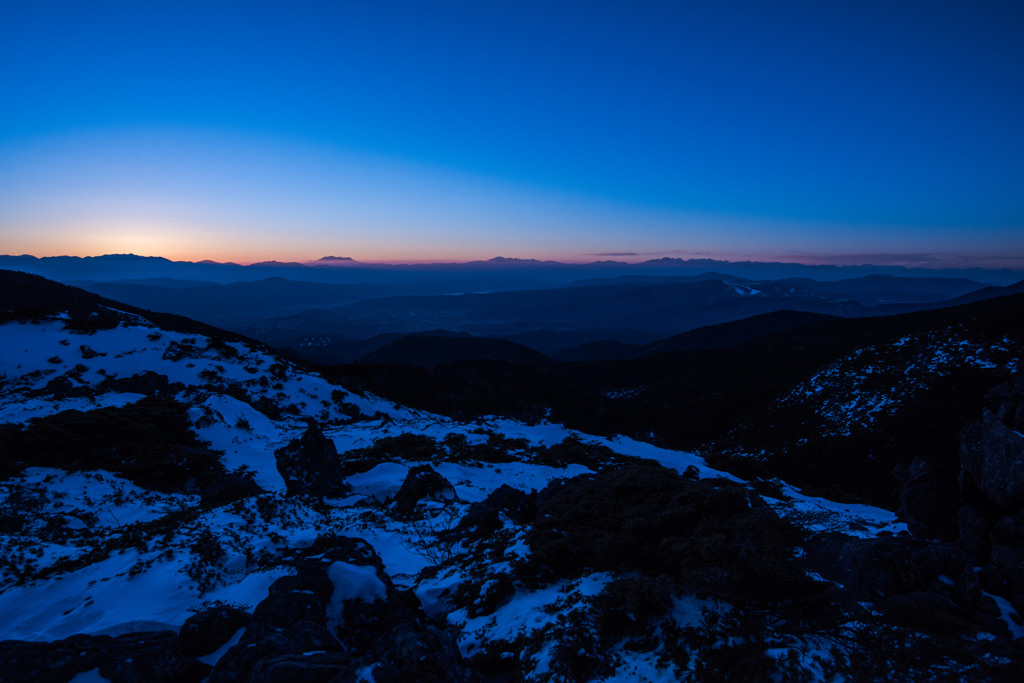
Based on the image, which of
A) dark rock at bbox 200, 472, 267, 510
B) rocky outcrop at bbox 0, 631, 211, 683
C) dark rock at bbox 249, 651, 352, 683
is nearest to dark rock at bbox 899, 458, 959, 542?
dark rock at bbox 249, 651, 352, 683

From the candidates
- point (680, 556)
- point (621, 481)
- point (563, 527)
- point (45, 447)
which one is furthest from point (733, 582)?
point (45, 447)

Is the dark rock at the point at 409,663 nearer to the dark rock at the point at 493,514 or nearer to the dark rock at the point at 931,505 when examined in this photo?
the dark rock at the point at 493,514

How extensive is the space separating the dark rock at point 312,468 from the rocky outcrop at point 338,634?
26.3 feet

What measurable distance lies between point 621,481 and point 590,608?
6.58m

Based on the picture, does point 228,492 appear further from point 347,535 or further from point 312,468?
point 347,535

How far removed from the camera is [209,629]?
24.8ft

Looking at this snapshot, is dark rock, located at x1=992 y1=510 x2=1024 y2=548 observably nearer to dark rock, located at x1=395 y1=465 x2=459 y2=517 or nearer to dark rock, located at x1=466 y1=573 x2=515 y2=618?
dark rock, located at x1=466 y1=573 x2=515 y2=618

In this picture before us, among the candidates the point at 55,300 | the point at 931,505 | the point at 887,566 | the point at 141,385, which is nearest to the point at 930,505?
the point at 931,505

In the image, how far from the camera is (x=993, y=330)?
49125 mm

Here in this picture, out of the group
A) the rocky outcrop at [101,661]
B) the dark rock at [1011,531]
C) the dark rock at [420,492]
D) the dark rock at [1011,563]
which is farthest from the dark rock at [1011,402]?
the rocky outcrop at [101,661]

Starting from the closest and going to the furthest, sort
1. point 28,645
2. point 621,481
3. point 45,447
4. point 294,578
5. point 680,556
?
point 28,645
point 294,578
point 680,556
point 621,481
point 45,447

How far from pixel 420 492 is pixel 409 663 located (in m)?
11.9

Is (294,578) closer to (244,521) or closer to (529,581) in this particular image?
(529,581)

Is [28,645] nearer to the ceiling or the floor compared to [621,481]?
nearer to the ceiling
